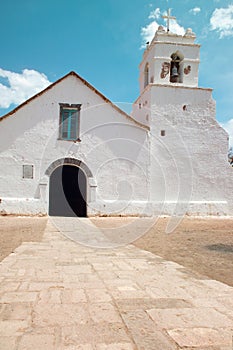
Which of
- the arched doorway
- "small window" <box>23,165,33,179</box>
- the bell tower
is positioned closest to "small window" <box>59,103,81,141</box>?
the arched doorway

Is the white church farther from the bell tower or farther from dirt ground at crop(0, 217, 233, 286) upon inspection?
dirt ground at crop(0, 217, 233, 286)

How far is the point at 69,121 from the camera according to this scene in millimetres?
13977

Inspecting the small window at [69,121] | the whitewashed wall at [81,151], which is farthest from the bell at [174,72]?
the small window at [69,121]

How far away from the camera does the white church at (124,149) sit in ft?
43.7

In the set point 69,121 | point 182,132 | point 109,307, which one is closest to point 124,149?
point 69,121

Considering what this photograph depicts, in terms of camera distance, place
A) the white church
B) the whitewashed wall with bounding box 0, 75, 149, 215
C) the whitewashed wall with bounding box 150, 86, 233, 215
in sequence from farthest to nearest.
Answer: the whitewashed wall with bounding box 150, 86, 233, 215 < the white church < the whitewashed wall with bounding box 0, 75, 149, 215

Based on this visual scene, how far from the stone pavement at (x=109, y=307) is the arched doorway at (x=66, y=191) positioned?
10.5 metres

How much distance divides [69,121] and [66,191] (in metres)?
4.07

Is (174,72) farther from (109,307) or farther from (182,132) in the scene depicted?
(109,307)

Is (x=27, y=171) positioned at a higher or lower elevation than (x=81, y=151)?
lower

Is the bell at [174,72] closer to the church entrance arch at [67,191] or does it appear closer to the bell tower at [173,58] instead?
the bell tower at [173,58]

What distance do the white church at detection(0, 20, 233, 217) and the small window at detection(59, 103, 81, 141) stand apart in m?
0.05

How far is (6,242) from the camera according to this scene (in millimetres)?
6375

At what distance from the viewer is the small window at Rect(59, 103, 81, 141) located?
13903 millimetres
